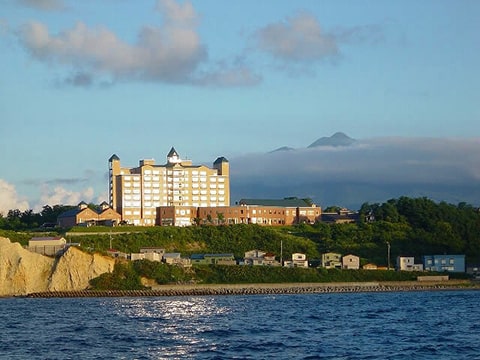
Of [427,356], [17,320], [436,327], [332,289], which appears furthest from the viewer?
[332,289]

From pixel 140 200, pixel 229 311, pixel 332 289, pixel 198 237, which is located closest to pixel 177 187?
pixel 140 200

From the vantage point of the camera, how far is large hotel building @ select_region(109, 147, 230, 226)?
136125 mm

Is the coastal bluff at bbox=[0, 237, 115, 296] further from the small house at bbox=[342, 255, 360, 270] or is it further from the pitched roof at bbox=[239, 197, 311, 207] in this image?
the pitched roof at bbox=[239, 197, 311, 207]

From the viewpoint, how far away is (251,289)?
9744 cm

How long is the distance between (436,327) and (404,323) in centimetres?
322

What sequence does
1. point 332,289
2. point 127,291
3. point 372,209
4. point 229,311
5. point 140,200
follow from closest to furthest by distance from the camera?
point 229,311, point 127,291, point 332,289, point 140,200, point 372,209

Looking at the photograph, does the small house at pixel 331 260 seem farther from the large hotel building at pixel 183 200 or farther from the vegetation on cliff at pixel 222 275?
the large hotel building at pixel 183 200

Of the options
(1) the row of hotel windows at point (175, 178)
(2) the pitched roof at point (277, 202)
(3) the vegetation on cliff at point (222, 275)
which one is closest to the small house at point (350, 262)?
(3) the vegetation on cliff at point (222, 275)

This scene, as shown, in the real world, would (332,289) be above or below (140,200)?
below

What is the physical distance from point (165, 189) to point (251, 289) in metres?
45.8

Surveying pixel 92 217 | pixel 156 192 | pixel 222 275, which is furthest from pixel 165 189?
pixel 222 275

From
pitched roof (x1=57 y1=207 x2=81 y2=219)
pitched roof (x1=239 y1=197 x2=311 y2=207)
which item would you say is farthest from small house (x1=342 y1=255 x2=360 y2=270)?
pitched roof (x1=57 y1=207 x2=81 y2=219)

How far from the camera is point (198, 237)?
405 feet

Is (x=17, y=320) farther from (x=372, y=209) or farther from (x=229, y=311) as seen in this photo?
(x=372, y=209)
